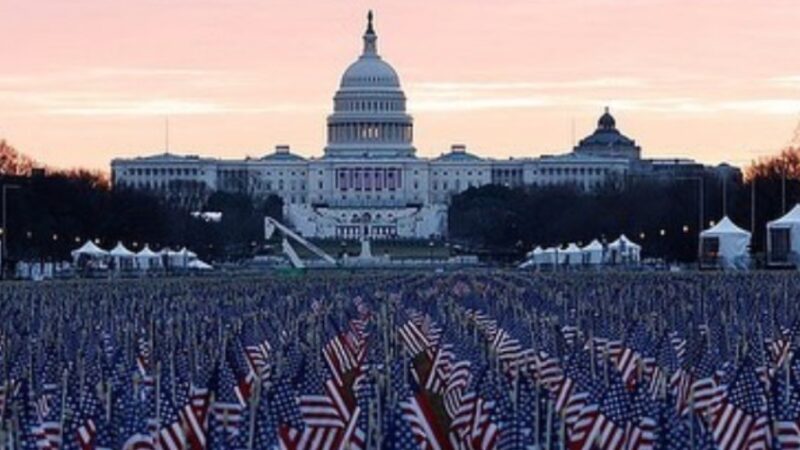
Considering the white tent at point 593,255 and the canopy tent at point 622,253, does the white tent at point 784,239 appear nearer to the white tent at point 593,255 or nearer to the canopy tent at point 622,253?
the canopy tent at point 622,253

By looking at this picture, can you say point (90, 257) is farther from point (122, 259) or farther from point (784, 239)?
point (784, 239)

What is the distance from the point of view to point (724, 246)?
9744cm

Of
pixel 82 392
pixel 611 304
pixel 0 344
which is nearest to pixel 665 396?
pixel 82 392

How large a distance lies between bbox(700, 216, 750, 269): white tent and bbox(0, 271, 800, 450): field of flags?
56.2 m

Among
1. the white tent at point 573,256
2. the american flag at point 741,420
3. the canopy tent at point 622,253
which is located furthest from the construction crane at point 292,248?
the american flag at point 741,420

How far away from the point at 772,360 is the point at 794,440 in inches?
312

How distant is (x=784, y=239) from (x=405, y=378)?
73444mm

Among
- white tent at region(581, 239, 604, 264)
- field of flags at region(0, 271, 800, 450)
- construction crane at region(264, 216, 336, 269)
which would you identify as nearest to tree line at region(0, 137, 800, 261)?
construction crane at region(264, 216, 336, 269)

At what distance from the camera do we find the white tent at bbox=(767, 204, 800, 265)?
297 feet

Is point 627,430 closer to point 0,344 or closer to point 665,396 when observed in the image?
point 665,396

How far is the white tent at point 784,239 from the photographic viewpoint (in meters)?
90.4

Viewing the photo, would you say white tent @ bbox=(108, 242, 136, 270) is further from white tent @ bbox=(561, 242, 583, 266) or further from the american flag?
the american flag

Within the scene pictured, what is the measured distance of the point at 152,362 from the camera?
23.9 metres

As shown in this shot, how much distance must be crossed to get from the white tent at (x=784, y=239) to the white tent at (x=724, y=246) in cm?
226
